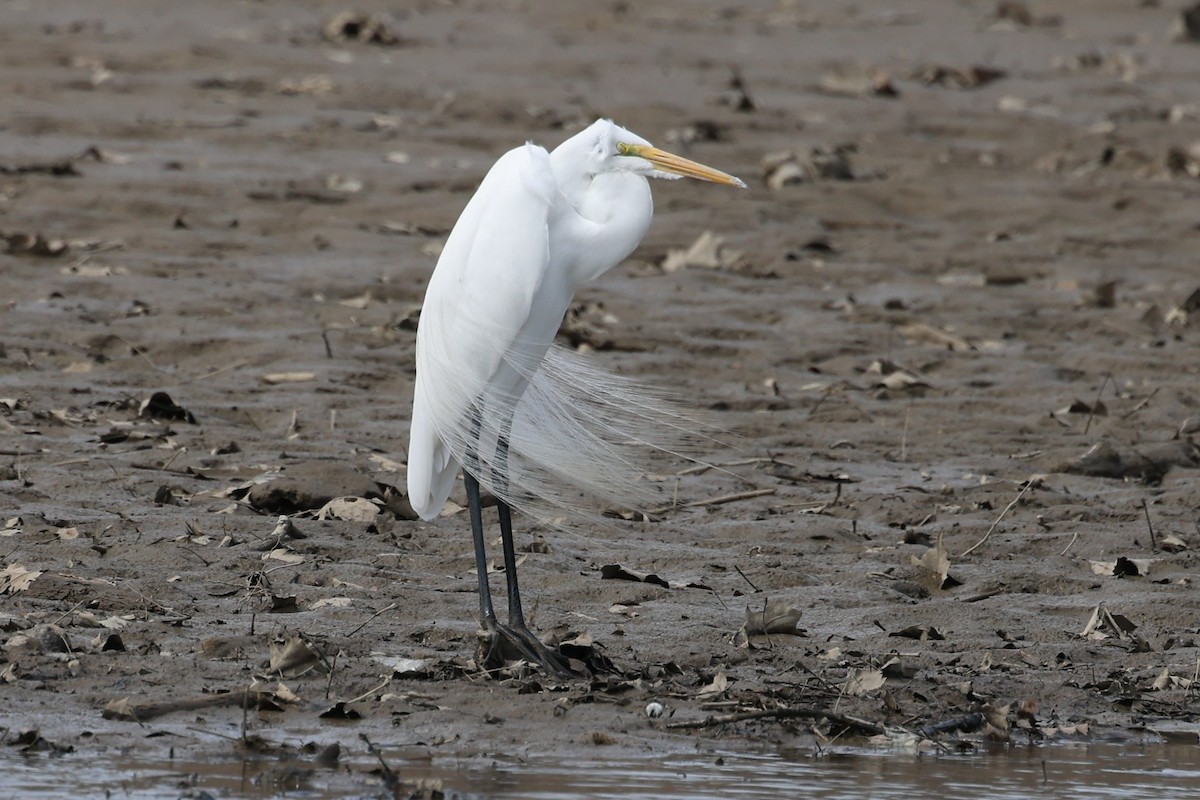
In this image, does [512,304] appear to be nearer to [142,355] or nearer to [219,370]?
[219,370]

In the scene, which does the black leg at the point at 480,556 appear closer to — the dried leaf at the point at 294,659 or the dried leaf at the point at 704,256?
the dried leaf at the point at 294,659

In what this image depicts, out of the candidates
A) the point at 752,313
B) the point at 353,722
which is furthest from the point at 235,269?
the point at 353,722

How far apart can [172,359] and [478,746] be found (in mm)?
3804

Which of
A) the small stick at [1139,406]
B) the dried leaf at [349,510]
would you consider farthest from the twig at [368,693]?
the small stick at [1139,406]

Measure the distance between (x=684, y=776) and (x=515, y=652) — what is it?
2.35ft

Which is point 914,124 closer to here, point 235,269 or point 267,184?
point 267,184

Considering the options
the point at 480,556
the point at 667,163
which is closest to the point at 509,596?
the point at 480,556

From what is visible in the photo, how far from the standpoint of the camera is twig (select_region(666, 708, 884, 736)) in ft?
13.7

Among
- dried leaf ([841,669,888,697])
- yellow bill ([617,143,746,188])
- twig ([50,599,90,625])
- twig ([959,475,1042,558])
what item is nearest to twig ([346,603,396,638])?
twig ([50,599,90,625])

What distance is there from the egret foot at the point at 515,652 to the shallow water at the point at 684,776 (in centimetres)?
53

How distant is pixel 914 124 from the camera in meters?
12.0

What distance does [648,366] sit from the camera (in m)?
7.78

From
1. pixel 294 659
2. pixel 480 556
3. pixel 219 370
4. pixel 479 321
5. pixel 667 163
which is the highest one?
pixel 667 163

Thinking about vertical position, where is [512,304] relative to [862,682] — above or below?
above
